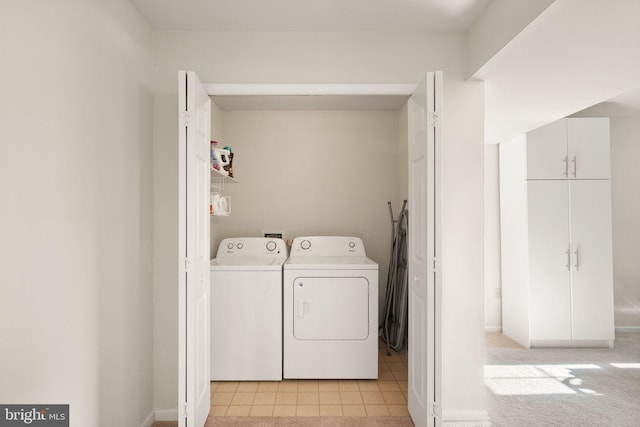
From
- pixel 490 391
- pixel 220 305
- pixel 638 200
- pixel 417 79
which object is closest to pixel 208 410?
pixel 220 305

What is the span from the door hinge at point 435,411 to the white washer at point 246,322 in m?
1.29

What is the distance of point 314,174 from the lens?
404 centimetres

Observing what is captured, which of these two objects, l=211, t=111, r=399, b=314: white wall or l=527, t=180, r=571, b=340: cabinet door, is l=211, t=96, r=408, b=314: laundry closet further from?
l=527, t=180, r=571, b=340: cabinet door

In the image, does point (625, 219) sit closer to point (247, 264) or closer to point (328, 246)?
point (328, 246)

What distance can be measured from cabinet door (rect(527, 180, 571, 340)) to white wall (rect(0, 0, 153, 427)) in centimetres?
350

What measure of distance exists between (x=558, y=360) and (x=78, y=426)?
3721 millimetres

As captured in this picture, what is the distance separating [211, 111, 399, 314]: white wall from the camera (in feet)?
13.1

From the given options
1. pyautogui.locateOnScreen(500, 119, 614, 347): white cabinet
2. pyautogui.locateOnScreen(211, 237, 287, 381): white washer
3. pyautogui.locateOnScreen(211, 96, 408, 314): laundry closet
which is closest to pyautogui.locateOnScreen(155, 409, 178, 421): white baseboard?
pyautogui.locateOnScreen(211, 237, 287, 381): white washer

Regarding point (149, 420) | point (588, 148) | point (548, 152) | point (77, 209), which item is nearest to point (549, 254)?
point (548, 152)

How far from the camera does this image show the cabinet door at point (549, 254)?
156 inches

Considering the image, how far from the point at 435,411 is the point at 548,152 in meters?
2.99

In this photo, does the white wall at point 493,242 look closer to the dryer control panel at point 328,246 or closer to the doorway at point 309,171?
the doorway at point 309,171

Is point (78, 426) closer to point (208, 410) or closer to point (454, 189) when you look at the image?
point (208, 410)

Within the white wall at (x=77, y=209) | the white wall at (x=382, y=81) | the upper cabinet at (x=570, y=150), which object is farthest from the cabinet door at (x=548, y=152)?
the white wall at (x=77, y=209)
